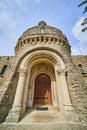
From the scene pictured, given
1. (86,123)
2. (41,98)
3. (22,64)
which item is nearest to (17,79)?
(22,64)

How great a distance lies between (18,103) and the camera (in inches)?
191

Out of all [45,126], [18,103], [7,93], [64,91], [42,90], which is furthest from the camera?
[42,90]

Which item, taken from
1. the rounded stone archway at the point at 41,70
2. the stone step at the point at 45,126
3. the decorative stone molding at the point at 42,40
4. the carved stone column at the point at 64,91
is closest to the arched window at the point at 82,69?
the rounded stone archway at the point at 41,70

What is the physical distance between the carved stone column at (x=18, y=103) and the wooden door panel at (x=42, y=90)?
201 centimetres

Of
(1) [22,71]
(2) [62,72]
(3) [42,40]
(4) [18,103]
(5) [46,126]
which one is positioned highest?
(3) [42,40]

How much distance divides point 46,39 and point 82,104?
536 centimetres

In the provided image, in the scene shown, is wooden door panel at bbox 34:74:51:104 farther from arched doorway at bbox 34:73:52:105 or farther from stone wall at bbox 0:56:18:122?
stone wall at bbox 0:56:18:122

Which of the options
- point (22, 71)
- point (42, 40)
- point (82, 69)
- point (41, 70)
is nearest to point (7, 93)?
point (22, 71)

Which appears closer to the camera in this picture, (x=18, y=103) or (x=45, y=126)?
(x=45, y=126)

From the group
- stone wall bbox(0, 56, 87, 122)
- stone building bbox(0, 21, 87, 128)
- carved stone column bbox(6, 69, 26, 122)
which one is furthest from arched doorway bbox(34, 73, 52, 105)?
stone wall bbox(0, 56, 87, 122)

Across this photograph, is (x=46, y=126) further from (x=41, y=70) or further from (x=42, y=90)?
(x=41, y=70)

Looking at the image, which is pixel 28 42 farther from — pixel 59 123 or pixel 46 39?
pixel 59 123

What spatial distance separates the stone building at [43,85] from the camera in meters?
4.67

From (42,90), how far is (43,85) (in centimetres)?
42
